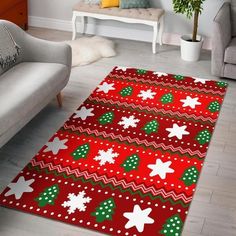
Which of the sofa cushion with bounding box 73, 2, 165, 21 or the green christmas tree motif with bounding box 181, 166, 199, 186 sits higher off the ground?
the sofa cushion with bounding box 73, 2, 165, 21

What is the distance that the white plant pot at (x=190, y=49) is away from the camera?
500cm

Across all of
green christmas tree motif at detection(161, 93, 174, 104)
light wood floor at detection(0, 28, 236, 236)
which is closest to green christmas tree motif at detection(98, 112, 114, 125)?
light wood floor at detection(0, 28, 236, 236)

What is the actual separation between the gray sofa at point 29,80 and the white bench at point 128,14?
4.41 ft

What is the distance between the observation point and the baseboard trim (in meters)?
5.53

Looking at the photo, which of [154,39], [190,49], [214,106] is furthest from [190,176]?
[154,39]

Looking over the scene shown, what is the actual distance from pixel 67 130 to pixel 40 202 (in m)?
0.89

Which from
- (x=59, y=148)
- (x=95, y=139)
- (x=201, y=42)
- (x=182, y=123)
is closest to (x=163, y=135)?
(x=182, y=123)

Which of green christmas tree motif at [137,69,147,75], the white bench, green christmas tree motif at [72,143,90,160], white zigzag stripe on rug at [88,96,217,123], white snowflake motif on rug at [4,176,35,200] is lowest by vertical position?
white snowflake motif on rug at [4,176,35,200]

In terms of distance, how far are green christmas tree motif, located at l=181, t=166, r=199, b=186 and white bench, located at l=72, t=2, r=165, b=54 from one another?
2.22 m

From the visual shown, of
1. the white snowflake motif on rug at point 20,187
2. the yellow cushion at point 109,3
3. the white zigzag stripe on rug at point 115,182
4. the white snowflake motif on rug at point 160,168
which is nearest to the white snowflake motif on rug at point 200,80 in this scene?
the yellow cushion at point 109,3

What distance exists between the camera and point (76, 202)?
9.84 ft

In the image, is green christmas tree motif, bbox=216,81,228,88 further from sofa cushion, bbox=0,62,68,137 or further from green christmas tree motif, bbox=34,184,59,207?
green christmas tree motif, bbox=34,184,59,207

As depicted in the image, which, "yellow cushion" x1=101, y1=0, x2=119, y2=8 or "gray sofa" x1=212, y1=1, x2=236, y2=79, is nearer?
"gray sofa" x1=212, y1=1, x2=236, y2=79

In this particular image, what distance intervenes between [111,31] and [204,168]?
9.04 ft
